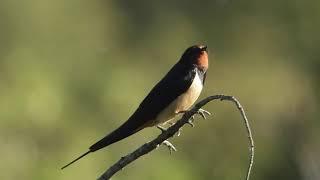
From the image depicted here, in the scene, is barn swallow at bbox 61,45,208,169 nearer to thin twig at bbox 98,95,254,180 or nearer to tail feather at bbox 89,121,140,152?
tail feather at bbox 89,121,140,152

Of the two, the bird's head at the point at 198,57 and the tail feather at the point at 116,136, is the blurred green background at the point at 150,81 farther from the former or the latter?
the tail feather at the point at 116,136

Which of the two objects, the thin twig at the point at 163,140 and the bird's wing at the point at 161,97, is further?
the bird's wing at the point at 161,97

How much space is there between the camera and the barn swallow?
4.49 meters

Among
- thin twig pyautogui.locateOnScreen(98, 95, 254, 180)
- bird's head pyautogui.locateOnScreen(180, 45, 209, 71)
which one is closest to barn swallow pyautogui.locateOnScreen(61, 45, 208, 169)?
bird's head pyautogui.locateOnScreen(180, 45, 209, 71)

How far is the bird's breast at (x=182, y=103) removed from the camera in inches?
177

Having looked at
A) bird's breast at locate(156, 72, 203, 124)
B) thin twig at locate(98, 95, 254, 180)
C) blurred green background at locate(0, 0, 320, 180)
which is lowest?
Answer: blurred green background at locate(0, 0, 320, 180)

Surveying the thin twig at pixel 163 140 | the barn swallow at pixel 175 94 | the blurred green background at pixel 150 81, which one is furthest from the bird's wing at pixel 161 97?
the blurred green background at pixel 150 81

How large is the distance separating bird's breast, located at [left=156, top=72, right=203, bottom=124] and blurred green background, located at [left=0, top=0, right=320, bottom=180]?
4.46m

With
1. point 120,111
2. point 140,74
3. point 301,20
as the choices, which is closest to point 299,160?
point 120,111

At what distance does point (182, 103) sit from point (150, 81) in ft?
23.7

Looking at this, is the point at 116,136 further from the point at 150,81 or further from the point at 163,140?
the point at 150,81

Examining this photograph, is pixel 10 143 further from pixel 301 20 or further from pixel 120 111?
pixel 301 20

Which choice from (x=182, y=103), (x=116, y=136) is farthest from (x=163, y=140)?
(x=182, y=103)

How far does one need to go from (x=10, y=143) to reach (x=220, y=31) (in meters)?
5.64
